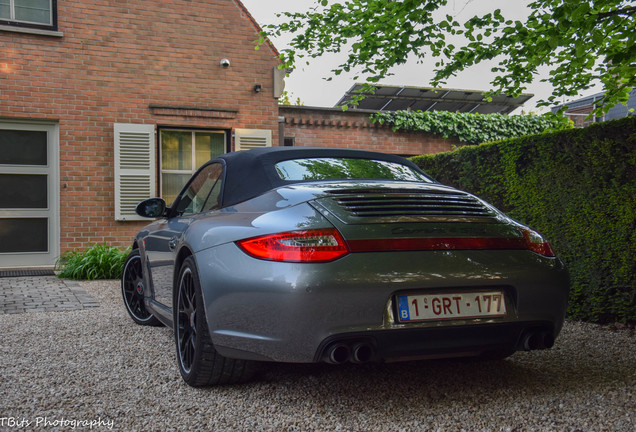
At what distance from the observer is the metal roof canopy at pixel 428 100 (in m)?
15.6

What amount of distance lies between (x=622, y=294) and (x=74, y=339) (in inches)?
170

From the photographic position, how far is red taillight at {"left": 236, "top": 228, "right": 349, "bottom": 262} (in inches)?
97.4

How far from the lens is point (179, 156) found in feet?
34.6

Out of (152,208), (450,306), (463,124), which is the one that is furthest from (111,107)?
(450,306)

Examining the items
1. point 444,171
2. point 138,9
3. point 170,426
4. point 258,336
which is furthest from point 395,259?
point 138,9

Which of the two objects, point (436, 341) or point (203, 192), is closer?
point (436, 341)

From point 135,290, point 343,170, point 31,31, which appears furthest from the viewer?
point 31,31

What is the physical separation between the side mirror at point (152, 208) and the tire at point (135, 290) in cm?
61

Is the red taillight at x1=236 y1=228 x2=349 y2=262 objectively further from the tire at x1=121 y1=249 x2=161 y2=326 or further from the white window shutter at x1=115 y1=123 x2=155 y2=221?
the white window shutter at x1=115 y1=123 x2=155 y2=221

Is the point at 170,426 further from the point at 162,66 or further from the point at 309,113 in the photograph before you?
the point at 309,113

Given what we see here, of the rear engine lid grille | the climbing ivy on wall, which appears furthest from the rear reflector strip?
the climbing ivy on wall

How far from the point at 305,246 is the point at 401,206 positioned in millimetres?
559

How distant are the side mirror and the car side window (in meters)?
0.13

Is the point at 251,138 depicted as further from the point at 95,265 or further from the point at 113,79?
the point at 95,265
